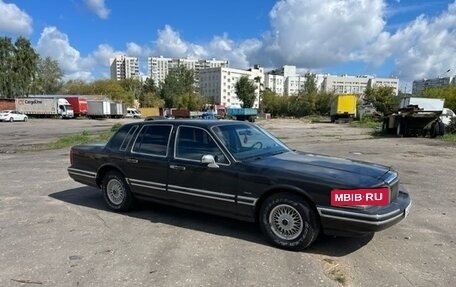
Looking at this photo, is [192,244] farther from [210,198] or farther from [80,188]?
[80,188]

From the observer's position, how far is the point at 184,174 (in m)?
5.60

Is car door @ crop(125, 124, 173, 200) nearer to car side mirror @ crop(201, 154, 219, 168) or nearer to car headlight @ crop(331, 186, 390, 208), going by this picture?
car side mirror @ crop(201, 154, 219, 168)

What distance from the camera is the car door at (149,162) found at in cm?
592

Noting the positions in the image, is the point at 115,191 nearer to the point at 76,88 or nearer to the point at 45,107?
the point at 45,107

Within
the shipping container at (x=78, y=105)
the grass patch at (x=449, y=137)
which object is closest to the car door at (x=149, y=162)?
the grass patch at (x=449, y=137)

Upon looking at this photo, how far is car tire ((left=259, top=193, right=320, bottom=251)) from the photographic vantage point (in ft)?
15.1

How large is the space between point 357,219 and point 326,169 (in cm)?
75

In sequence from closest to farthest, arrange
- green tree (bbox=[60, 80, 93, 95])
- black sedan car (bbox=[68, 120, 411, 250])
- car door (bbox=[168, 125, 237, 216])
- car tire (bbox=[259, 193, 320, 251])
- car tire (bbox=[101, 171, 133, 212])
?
1. black sedan car (bbox=[68, 120, 411, 250])
2. car tire (bbox=[259, 193, 320, 251])
3. car door (bbox=[168, 125, 237, 216])
4. car tire (bbox=[101, 171, 133, 212])
5. green tree (bbox=[60, 80, 93, 95])

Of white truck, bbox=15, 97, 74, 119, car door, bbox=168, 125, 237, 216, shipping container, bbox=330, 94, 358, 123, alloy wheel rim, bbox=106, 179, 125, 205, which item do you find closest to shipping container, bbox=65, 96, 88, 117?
white truck, bbox=15, 97, 74, 119

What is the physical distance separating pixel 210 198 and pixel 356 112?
5403 centimetres

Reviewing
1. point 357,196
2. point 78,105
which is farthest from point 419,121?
point 78,105

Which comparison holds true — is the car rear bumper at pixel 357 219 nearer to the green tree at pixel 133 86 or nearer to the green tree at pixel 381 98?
the green tree at pixel 381 98

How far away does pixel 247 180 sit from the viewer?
4.99 metres

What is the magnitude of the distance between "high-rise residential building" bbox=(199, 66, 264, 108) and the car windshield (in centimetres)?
14131
